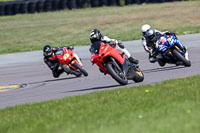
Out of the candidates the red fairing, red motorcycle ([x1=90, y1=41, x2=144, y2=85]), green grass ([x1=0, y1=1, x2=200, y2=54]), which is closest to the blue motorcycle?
red motorcycle ([x1=90, y1=41, x2=144, y2=85])

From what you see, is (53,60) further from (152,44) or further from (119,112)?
(119,112)

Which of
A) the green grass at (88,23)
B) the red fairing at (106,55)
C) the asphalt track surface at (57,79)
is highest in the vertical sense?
the red fairing at (106,55)

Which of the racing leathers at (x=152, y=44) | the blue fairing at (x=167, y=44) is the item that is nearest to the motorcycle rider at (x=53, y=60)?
the racing leathers at (x=152, y=44)

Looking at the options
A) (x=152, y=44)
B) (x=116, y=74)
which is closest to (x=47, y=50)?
(x=152, y=44)

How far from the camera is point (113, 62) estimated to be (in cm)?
1158

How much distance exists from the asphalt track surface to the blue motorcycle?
0.25 m

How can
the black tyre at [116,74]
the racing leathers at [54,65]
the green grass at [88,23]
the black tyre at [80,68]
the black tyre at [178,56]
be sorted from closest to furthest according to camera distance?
the black tyre at [116,74] → the black tyre at [178,56] → the black tyre at [80,68] → the racing leathers at [54,65] → the green grass at [88,23]

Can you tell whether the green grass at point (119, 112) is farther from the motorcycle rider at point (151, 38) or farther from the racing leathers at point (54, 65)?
the racing leathers at point (54, 65)

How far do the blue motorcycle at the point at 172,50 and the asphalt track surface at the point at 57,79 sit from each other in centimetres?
25

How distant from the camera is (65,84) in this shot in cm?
1421

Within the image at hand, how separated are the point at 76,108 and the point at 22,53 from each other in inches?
575

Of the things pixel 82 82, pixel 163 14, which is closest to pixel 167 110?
pixel 82 82

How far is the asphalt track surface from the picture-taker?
12336 millimetres

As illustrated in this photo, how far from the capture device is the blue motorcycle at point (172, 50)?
45.6ft
